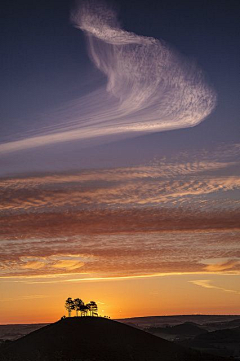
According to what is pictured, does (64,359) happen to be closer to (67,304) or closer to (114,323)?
(114,323)

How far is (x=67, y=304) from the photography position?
17288 cm

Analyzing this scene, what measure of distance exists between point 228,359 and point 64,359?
56512 mm

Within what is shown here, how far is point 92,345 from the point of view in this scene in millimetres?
133750

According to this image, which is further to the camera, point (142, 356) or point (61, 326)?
point (61, 326)

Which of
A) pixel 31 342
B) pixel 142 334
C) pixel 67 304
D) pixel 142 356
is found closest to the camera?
pixel 142 356

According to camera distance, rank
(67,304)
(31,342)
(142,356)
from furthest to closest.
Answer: (67,304) → (31,342) → (142,356)

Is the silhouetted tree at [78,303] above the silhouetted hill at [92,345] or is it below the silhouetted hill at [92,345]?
above

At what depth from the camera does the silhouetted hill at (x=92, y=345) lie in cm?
12912

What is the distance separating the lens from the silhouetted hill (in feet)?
424

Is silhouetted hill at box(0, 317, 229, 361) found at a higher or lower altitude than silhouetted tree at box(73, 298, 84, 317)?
lower

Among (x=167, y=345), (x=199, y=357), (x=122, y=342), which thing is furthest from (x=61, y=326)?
(x=199, y=357)

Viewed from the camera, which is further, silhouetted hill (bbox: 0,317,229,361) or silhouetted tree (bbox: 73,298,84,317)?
silhouetted tree (bbox: 73,298,84,317)

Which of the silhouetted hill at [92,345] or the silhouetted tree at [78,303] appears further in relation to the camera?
the silhouetted tree at [78,303]

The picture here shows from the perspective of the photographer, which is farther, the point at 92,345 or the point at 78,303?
the point at 78,303
